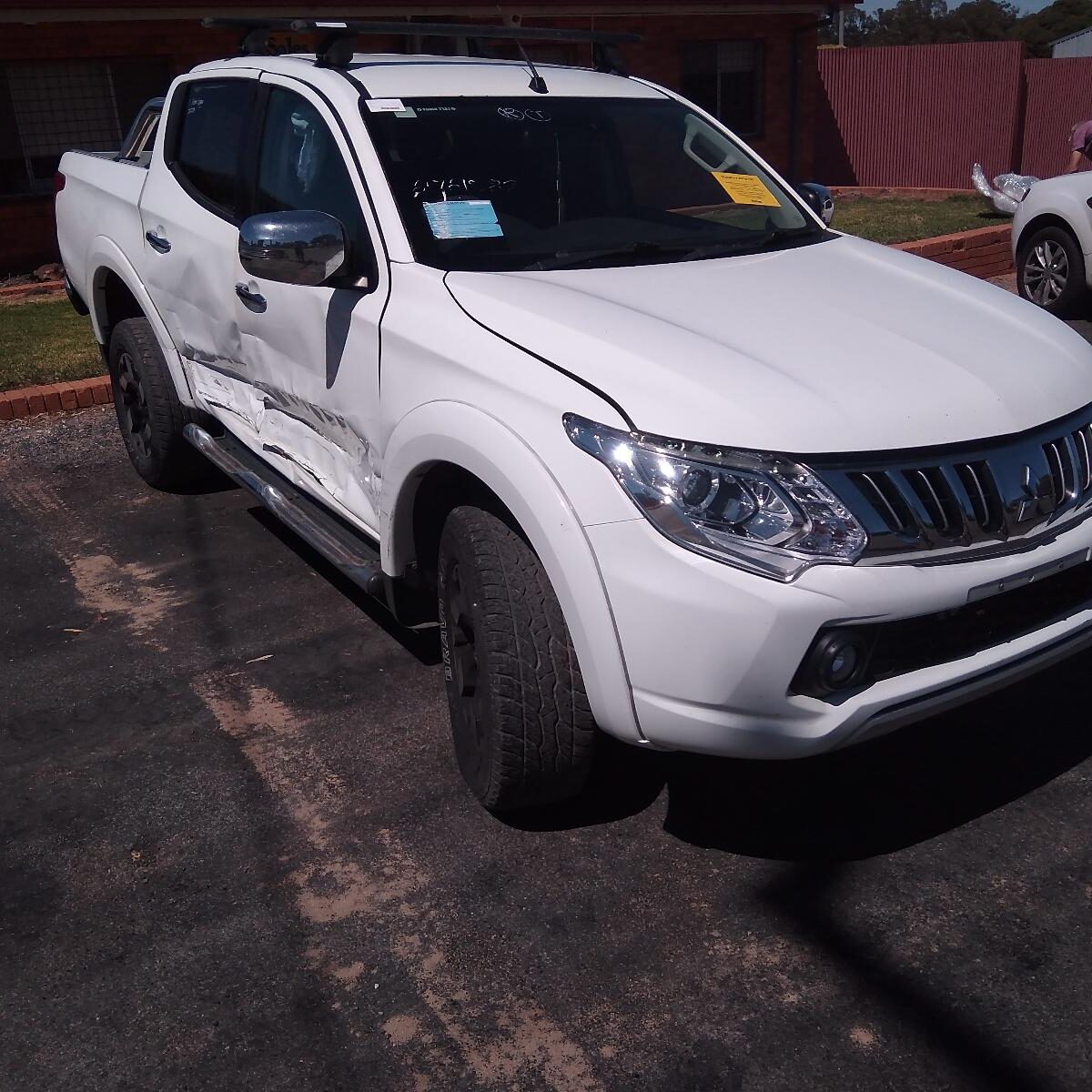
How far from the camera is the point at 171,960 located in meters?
2.81

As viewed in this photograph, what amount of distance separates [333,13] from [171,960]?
13089 millimetres

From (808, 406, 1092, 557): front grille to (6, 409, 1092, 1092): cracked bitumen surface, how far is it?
90 centimetres

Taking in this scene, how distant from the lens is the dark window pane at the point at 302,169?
3701mm

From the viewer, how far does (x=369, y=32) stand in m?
4.17

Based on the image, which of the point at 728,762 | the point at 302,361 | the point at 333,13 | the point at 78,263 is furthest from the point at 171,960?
the point at 333,13

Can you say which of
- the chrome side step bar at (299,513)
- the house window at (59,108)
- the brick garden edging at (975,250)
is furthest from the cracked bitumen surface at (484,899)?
the house window at (59,108)

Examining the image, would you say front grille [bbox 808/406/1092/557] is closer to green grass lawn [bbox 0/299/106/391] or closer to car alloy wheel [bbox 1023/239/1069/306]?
green grass lawn [bbox 0/299/106/391]

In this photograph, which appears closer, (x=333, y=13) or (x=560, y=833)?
(x=560, y=833)

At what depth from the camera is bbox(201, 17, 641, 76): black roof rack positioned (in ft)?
13.1

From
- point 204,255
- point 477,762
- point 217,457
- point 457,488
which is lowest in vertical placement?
point 477,762

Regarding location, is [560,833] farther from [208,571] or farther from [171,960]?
[208,571]

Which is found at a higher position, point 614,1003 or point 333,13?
point 333,13

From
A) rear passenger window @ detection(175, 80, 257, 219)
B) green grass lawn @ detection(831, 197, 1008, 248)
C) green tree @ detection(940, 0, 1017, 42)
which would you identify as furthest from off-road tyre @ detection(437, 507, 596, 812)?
green tree @ detection(940, 0, 1017, 42)

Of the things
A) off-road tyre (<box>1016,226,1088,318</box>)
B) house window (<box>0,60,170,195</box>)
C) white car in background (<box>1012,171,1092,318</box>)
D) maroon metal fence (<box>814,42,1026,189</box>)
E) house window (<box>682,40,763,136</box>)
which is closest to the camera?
white car in background (<box>1012,171,1092,318</box>)
